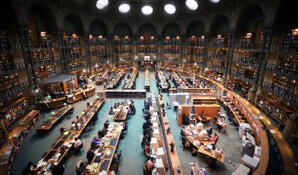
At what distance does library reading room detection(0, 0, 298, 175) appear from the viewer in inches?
355

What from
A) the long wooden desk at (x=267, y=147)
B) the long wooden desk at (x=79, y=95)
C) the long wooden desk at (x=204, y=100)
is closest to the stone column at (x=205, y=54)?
the long wooden desk at (x=204, y=100)

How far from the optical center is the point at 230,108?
611 inches

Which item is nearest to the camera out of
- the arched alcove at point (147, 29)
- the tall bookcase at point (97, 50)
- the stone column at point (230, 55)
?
the stone column at point (230, 55)

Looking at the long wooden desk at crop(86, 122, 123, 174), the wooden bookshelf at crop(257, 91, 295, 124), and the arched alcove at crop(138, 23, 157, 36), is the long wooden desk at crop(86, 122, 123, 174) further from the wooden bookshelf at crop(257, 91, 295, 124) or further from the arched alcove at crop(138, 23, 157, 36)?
the arched alcove at crop(138, 23, 157, 36)

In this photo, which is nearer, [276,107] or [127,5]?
[276,107]

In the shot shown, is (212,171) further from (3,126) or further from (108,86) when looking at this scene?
(108,86)

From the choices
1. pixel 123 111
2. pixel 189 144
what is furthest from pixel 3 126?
pixel 189 144

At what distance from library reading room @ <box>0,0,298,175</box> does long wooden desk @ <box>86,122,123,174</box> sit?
69 mm

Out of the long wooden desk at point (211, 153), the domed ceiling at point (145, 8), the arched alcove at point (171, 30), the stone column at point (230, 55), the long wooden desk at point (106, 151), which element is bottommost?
the long wooden desk at point (211, 153)

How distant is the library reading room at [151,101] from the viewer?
901cm

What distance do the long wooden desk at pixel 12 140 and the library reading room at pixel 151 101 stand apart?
9 cm

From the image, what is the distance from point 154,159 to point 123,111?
22.1 ft

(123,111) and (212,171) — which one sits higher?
(123,111)

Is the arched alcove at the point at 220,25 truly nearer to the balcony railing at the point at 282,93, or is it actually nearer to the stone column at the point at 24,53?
the balcony railing at the point at 282,93
